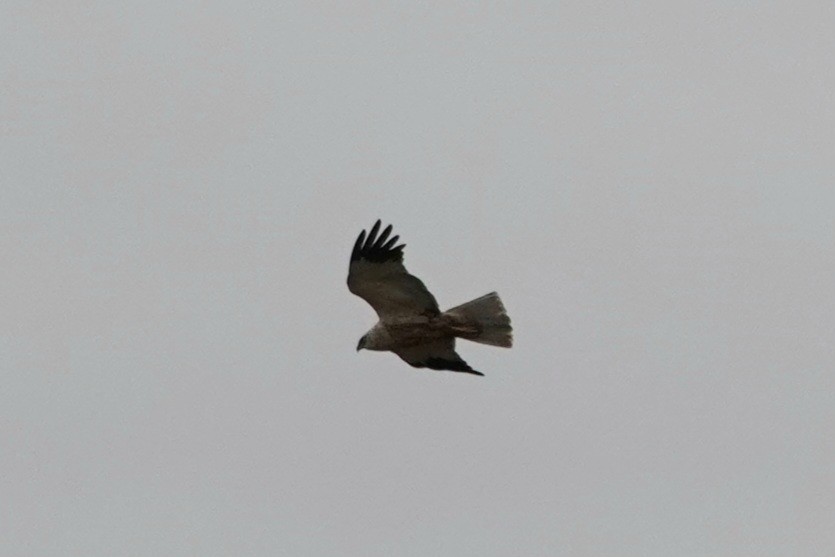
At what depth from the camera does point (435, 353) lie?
1407 inches

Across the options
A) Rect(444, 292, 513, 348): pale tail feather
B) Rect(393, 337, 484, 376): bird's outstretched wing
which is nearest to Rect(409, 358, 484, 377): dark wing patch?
Rect(393, 337, 484, 376): bird's outstretched wing

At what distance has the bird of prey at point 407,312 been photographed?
34.7 m

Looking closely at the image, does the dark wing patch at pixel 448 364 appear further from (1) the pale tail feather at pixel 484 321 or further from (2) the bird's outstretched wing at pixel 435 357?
(1) the pale tail feather at pixel 484 321

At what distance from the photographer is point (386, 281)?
34.8 m

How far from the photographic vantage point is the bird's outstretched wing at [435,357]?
117 ft

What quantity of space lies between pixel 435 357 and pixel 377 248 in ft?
5.98

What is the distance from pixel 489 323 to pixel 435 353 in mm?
882

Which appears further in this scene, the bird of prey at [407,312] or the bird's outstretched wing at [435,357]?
the bird's outstretched wing at [435,357]

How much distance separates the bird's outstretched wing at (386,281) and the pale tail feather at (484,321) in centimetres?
31

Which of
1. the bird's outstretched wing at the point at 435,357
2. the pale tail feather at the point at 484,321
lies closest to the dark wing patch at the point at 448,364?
the bird's outstretched wing at the point at 435,357

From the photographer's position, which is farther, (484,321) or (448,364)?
(448,364)

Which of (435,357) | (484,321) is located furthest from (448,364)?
(484,321)

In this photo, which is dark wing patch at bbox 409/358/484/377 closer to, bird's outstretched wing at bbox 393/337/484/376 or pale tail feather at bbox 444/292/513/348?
bird's outstretched wing at bbox 393/337/484/376

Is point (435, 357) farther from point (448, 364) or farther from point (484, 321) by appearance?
point (484, 321)
